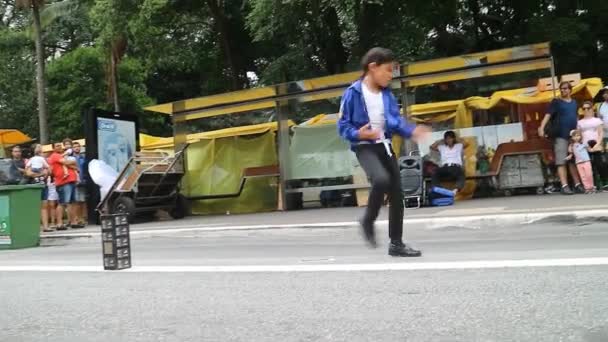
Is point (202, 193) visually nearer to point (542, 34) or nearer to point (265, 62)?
point (265, 62)

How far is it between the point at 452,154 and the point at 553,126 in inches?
82.7

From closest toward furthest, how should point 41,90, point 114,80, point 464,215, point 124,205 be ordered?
point 464,215 → point 124,205 → point 41,90 → point 114,80

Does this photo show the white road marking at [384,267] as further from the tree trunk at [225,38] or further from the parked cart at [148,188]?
the tree trunk at [225,38]

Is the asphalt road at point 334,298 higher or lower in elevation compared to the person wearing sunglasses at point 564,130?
lower

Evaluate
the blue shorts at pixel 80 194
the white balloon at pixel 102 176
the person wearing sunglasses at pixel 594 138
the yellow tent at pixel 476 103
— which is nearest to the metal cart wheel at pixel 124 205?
the white balloon at pixel 102 176

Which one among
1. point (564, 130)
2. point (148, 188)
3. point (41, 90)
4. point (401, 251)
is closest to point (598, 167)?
point (564, 130)

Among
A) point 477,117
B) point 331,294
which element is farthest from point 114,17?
point 331,294

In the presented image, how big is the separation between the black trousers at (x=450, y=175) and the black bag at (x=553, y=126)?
189cm

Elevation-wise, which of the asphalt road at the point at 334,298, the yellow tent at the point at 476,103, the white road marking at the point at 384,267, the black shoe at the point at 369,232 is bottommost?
the asphalt road at the point at 334,298

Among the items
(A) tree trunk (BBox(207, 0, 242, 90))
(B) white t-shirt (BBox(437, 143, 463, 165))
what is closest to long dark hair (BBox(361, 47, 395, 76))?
(B) white t-shirt (BBox(437, 143, 463, 165))

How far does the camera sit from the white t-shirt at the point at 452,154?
13250 mm

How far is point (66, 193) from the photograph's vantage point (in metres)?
13.8

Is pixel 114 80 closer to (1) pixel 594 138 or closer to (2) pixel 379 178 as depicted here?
(1) pixel 594 138

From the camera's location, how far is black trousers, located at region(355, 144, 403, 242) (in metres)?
5.70
